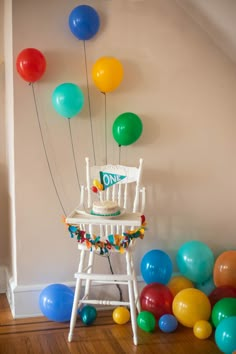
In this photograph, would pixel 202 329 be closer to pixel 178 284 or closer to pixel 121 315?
pixel 178 284

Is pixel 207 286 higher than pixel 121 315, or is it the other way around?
pixel 207 286

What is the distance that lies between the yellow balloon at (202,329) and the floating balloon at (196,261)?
1.13 feet

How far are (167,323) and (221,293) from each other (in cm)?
36

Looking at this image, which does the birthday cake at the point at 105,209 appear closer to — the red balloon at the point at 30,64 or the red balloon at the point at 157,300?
the red balloon at the point at 157,300

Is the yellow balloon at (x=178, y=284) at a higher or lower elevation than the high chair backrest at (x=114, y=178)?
lower

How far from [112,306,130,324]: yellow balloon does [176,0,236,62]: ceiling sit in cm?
165

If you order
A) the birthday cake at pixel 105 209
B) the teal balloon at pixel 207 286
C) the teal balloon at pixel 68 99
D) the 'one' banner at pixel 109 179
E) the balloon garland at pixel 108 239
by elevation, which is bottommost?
the teal balloon at pixel 207 286

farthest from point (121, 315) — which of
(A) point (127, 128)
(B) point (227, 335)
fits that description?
(A) point (127, 128)

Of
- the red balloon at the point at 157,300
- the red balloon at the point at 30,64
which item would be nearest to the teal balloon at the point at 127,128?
the red balloon at the point at 30,64

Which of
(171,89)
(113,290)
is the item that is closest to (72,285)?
(113,290)

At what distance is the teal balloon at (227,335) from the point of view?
2.54 metres

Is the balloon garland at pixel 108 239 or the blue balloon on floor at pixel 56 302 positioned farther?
the blue balloon on floor at pixel 56 302

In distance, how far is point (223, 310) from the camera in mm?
2811

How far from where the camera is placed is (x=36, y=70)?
9.52 feet
